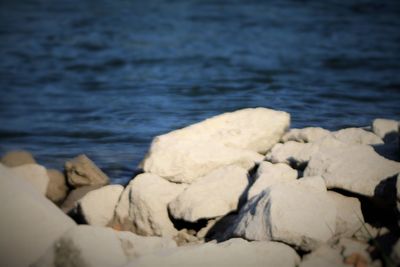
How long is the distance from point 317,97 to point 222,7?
730cm

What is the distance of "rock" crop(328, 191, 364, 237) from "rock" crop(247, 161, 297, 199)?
13.0 inches

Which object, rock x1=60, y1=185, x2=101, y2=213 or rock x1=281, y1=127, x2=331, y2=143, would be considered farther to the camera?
rock x1=60, y1=185, x2=101, y2=213

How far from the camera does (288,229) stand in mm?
2793

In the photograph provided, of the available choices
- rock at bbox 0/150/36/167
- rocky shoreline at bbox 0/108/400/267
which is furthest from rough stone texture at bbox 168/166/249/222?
rock at bbox 0/150/36/167

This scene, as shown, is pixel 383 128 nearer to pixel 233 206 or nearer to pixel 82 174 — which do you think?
pixel 233 206

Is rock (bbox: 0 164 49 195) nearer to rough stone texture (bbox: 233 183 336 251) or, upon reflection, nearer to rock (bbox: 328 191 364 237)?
rough stone texture (bbox: 233 183 336 251)

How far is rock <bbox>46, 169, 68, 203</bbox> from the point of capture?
454 centimetres

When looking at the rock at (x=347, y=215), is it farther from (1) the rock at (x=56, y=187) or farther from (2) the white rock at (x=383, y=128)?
(1) the rock at (x=56, y=187)

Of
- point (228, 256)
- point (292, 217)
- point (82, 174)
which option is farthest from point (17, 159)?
point (292, 217)

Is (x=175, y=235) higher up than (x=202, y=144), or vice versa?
(x=202, y=144)

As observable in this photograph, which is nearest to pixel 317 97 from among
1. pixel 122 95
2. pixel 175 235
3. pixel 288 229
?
pixel 122 95

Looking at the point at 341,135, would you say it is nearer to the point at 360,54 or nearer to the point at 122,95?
the point at 122,95

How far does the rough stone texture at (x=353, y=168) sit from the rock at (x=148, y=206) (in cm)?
99

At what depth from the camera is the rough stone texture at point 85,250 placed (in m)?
2.80
